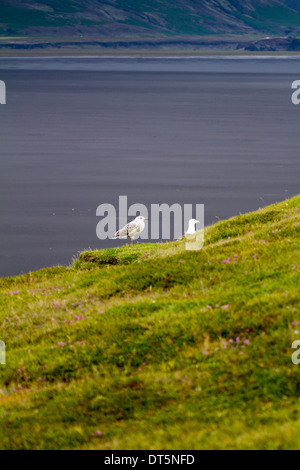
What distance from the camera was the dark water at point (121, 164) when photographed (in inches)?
2195

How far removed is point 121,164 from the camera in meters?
89.2

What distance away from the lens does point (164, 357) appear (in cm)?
1294

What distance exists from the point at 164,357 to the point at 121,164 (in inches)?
3040

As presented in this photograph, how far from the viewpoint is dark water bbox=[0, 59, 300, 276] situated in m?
55.8

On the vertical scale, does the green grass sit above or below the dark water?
below

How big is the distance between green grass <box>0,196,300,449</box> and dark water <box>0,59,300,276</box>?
86.4 feet

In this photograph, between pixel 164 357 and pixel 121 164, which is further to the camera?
pixel 121 164

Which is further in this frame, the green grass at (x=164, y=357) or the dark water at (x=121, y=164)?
the dark water at (x=121, y=164)

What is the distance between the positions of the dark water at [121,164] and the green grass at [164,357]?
2635 centimetres

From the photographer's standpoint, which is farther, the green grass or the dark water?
the dark water

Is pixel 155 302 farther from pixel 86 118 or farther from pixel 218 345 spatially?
pixel 86 118

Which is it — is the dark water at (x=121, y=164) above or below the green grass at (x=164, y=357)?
above

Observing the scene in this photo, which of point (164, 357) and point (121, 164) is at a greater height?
point (121, 164)

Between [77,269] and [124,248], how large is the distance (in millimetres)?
2258
